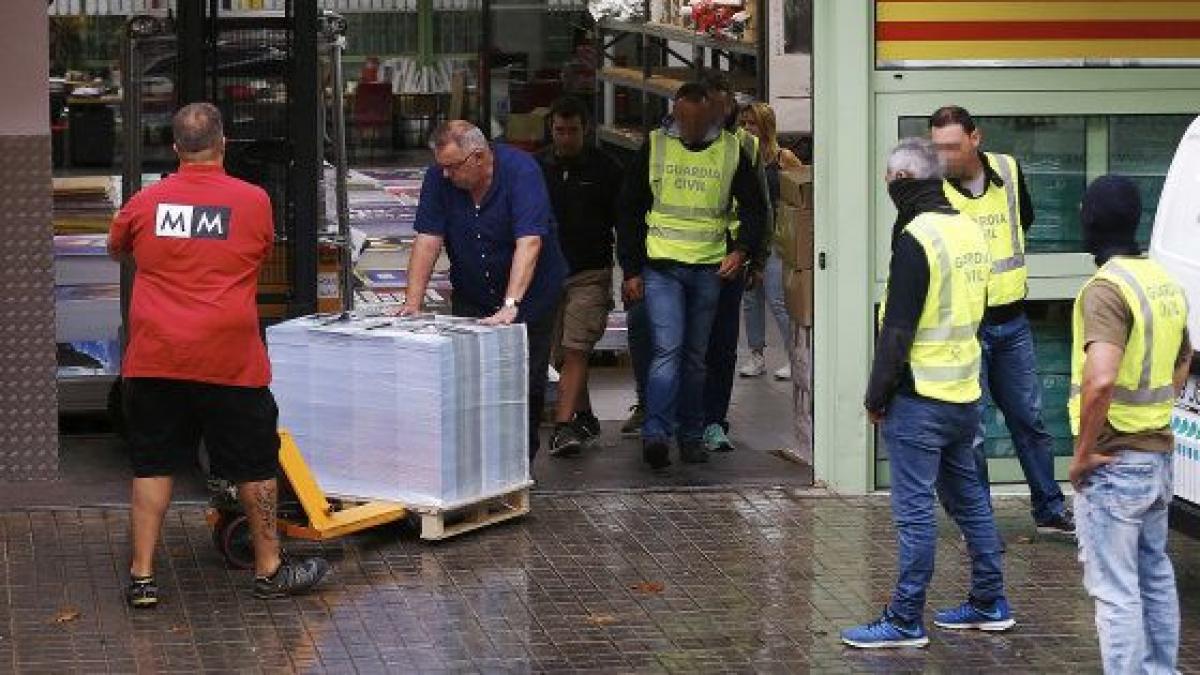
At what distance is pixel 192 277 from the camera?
382 inches

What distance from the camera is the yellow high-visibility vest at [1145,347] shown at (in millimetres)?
8180

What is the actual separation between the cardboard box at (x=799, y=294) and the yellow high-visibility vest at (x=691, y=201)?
0.36m

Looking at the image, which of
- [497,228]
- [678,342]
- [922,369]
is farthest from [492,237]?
[922,369]

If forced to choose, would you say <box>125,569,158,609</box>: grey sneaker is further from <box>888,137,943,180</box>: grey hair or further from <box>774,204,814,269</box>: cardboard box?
<box>774,204,814,269</box>: cardboard box

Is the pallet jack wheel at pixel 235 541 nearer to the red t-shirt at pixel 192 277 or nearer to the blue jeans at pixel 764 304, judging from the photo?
the red t-shirt at pixel 192 277

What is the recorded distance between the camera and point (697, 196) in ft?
41.1

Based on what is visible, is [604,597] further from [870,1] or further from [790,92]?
[790,92]

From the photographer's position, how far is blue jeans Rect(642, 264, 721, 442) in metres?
12.5

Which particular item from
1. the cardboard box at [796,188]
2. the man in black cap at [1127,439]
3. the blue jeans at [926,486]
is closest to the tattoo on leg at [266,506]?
the blue jeans at [926,486]

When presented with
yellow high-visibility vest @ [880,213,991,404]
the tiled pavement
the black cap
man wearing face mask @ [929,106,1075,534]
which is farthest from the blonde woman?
the black cap

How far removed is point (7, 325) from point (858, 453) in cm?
384

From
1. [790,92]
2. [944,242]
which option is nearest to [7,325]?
[944,242]

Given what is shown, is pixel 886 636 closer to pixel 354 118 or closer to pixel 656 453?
pixel 656 453

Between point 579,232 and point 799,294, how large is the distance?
51.8 inches
